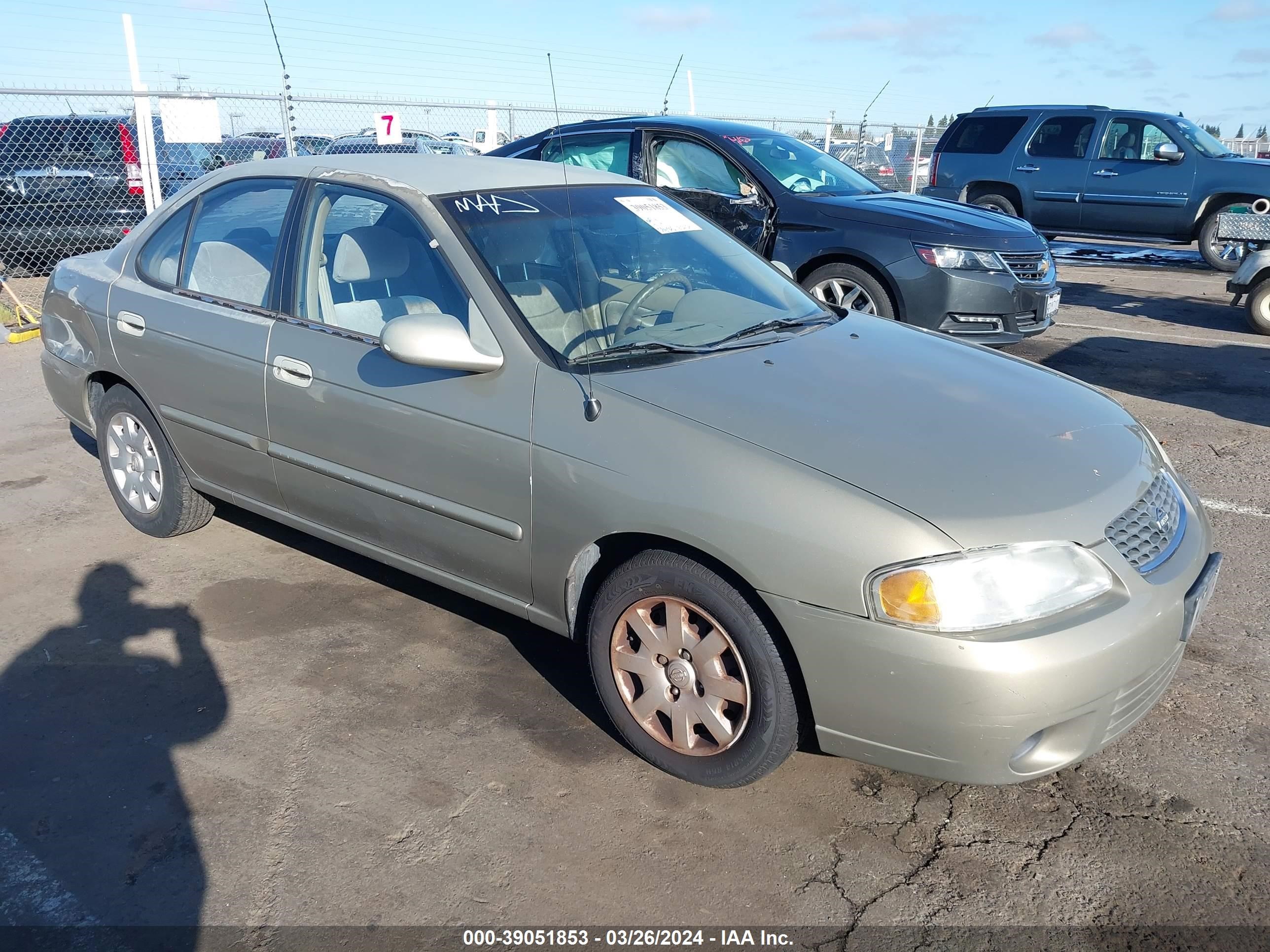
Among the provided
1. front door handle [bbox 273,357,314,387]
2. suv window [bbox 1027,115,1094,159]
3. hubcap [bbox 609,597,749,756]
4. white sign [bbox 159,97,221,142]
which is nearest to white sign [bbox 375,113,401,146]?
white sign [bbox 159,97,221,142]

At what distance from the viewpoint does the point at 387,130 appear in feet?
Result: 41.9

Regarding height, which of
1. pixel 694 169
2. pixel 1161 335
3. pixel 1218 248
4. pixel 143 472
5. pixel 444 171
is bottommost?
pixel 1161 335

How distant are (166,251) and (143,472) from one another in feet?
3.26

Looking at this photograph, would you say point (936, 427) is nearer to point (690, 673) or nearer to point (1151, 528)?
point (1151, 528)

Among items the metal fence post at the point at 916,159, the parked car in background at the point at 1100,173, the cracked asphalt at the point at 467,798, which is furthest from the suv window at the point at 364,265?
the metal fence post at the point at 916,159

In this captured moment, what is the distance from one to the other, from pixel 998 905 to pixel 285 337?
2.93 m

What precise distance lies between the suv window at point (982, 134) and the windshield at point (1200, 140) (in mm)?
1961

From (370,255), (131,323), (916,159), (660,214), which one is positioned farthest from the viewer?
(916,159)

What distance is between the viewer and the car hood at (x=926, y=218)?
710cm

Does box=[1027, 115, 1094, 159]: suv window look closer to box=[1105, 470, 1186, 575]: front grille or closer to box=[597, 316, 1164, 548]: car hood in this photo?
box=[597, 316, 1164, 548]: car hood

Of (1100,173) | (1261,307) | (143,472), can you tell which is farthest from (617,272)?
(1100,173)

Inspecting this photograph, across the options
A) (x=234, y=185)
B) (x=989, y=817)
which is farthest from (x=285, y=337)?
(x=989, y=817)

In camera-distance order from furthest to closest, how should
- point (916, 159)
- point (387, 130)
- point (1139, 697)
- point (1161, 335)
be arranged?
point (916, 159) < point (387, 130) < point (1161, 335) < point (1139, 697)

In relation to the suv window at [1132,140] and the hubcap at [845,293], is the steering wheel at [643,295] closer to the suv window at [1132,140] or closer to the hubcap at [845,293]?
the hubcap at [845,293]
